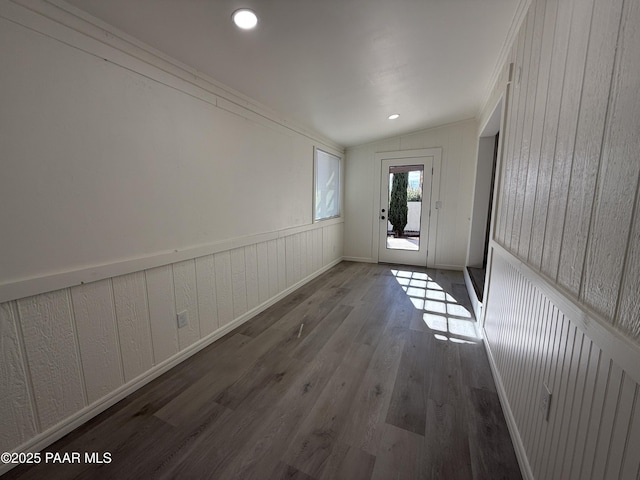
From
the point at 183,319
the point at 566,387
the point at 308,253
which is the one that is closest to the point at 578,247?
the point at 566,387

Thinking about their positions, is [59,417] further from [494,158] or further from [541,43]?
[494,158]

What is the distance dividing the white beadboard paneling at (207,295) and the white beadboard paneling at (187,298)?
0.04 m

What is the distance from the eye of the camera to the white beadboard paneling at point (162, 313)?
1.88 metres

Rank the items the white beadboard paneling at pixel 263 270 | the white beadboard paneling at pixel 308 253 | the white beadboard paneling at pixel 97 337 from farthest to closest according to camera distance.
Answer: the white beadboard paneling at pixel 308 253, the white beadboard paneling at pixel 263 270, the white beadboard paneling at pixel 97 337

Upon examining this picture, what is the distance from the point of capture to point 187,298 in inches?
84.6

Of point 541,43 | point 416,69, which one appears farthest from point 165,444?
point 416,69

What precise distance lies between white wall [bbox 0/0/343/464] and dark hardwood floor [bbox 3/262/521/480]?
0.80ft

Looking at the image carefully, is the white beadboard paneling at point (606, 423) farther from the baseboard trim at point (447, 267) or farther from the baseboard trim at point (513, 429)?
the baseboard trim at point (447, 267)

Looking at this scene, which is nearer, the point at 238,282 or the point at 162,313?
the point at 162,313

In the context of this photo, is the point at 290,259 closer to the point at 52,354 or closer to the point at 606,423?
the point at 52,354

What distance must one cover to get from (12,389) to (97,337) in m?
0.37

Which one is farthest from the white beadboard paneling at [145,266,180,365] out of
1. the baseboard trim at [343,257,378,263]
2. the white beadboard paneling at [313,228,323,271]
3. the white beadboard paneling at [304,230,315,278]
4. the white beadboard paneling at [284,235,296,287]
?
the baseboard trim at [343,257,378,263]

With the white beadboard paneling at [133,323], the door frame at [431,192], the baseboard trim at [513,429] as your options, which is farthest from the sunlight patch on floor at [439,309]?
the white beadboard paneling at [133,323]

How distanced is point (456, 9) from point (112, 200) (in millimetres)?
2399
